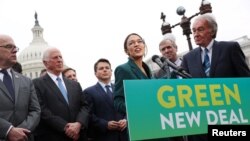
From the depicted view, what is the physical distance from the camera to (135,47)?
3396 mm

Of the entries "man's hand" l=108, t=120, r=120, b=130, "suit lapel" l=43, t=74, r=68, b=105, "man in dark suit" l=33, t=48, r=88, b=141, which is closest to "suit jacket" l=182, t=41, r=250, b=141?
"man's hand" l=108, t=120, r=120, b=130

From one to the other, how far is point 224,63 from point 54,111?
6.77 ft

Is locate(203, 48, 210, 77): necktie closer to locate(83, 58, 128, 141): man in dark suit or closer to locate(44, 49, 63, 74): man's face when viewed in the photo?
locate(83, 58, 128, 141): man in dark suit

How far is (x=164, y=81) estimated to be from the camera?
2.30 metres

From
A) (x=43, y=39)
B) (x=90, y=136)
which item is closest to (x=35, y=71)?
(x=43, y=39)

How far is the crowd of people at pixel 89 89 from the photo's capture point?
3256 millimetres

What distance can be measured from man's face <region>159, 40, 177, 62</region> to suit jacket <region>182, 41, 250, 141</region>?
1.43m

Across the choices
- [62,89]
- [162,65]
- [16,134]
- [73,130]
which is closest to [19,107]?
[16,134]

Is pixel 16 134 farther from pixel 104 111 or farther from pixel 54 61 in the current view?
pixel 104 111

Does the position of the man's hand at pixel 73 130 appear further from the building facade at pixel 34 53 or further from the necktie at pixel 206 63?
the building facade at pixel 34 53

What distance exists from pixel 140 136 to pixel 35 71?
8703cm

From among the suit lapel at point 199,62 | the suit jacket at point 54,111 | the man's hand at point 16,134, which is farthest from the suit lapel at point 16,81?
the suit lapel at point 199,62

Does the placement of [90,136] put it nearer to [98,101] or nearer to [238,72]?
[98,101]

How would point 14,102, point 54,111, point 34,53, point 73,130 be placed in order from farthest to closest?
point 34,53
point 54,111
point 73,130
point 14,102
